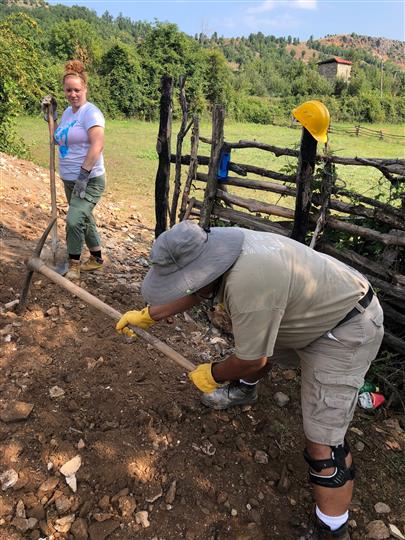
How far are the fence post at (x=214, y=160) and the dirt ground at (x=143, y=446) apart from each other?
1.32 metres

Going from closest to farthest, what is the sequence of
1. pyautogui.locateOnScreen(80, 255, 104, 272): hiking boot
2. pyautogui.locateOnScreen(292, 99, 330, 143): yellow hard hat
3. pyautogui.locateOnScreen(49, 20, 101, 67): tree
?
pyautogui.locateOnScreen(292, 99, 330, 143): yellow hard hat
pyautogui.locateOnScreen(80, 255, 104, 272): hiking boot
pyautogui.locateOnScreen(49, 20, 101, 67): tree

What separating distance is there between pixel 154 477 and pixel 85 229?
2468mm

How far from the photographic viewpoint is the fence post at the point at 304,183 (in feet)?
10.8

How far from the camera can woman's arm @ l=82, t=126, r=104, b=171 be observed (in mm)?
3545

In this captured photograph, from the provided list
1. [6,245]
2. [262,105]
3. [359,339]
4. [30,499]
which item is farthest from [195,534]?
[262,105]

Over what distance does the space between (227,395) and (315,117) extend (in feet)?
6.76

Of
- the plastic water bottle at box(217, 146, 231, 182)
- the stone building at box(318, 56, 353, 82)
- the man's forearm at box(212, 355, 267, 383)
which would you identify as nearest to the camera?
the man's forearm at box(212, 355, 267, 383)

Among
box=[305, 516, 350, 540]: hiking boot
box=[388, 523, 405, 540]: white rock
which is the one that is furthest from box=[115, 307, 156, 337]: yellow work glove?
box=[388, 523, 405, 540]: white rock

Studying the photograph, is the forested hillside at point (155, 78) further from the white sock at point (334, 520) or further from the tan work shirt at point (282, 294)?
the white sock at point (334, 520)

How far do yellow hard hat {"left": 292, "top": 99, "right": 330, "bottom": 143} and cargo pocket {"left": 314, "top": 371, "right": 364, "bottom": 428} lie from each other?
6.05 ft

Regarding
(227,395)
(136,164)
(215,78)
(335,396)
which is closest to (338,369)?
(335,396)

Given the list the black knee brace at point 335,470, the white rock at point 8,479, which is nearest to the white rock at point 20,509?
the white rock at point 8,479

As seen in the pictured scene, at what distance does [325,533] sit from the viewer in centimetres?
208

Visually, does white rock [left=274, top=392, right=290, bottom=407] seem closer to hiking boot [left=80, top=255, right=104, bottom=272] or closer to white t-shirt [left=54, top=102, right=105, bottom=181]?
hiking boot [left=80, top=255, right=104, bottom=272]
